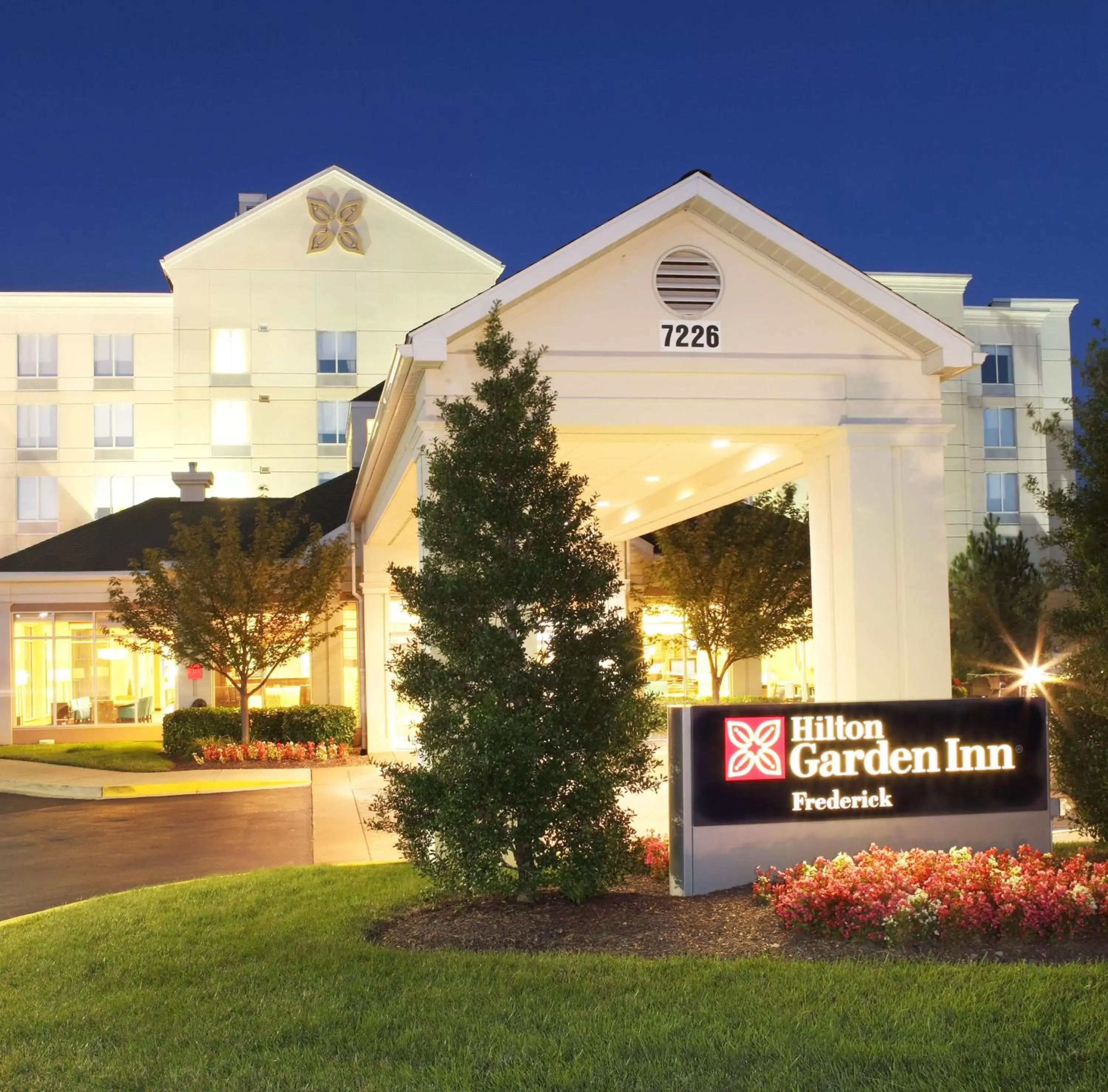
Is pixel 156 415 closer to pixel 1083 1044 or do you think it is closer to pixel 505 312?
pixel 505 312

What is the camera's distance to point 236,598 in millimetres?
23578

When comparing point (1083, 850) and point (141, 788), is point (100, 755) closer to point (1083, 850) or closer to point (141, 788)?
point (141, 788)

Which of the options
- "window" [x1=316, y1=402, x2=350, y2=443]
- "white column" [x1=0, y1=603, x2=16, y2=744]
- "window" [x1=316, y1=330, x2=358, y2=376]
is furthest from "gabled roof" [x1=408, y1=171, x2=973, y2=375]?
"window" [x1=316, y1=402, x2=350, y2=443]

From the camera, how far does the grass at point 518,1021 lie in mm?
5738

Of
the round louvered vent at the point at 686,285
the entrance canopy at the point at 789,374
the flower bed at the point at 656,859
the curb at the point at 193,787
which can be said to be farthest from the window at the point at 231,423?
the flower bed at the point at 656,859

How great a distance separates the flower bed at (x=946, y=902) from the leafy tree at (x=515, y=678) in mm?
1576

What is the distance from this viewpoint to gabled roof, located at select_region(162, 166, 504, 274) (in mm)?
42531

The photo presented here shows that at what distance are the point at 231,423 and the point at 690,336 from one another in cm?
3319

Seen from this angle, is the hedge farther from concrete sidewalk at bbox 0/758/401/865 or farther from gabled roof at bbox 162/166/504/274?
gabled roof at bbox 162/166/504/274

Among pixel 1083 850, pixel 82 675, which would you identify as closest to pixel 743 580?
pixel 82 675

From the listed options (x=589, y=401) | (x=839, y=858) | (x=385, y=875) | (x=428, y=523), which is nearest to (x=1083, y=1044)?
(x=839, y=858)

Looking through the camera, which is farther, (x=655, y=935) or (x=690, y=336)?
(x=690, y=336)

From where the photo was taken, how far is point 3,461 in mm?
45156

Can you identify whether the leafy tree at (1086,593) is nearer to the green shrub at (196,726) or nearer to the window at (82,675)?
the green shrub at (196,726)
